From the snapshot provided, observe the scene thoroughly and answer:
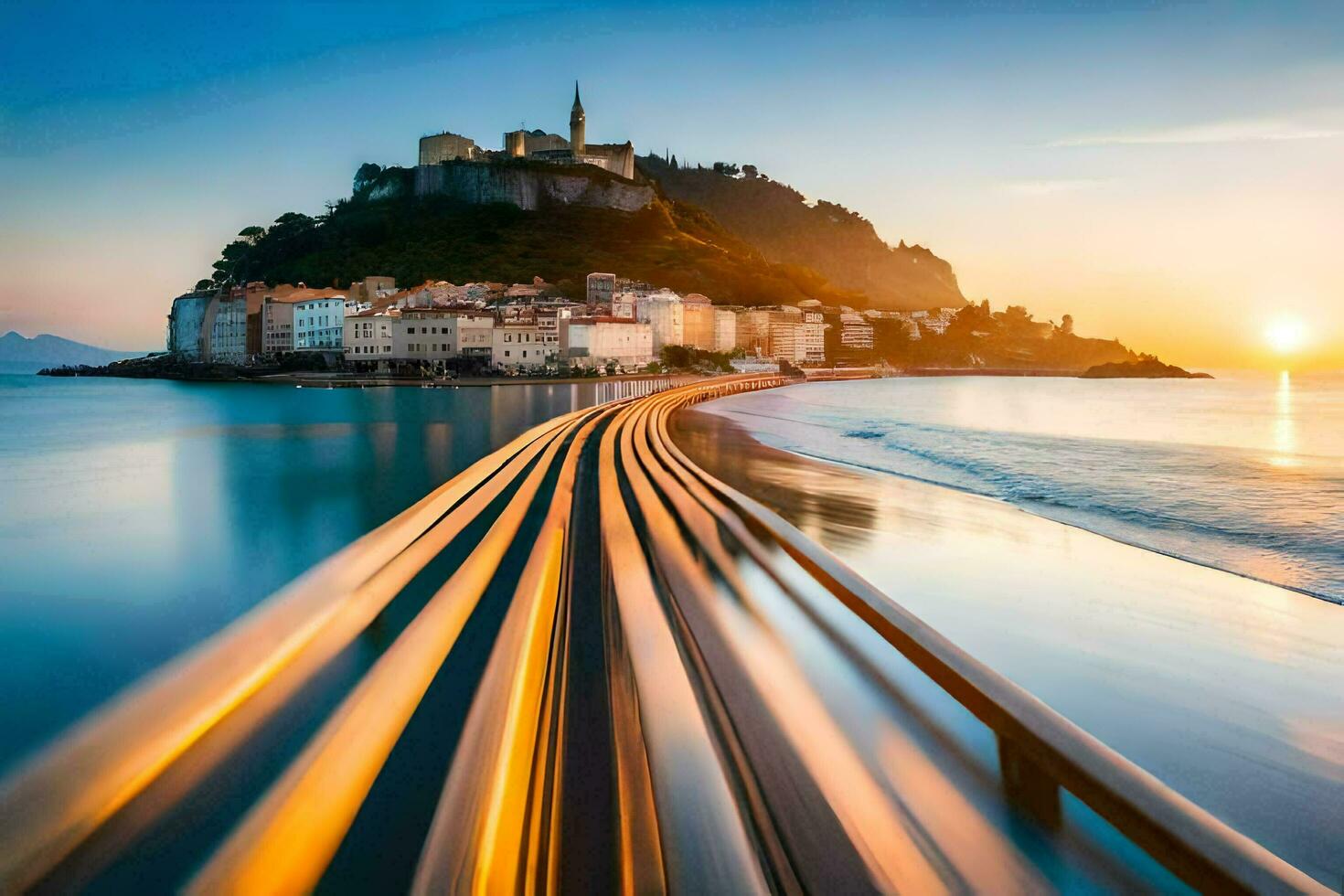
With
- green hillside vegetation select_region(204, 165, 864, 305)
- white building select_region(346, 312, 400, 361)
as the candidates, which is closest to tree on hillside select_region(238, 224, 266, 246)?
green hillside vegetation select_region(204, 165, 864, 305)

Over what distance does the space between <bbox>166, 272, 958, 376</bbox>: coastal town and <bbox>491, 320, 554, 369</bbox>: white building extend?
0.07 metres

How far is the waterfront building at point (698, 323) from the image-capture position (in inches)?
2997

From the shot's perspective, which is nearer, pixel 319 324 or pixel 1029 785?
pixel 1029 785

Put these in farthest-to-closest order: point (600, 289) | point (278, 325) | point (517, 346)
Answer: point (600, 289)
point (278, 325)
point (517, 346)

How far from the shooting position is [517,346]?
195 feet

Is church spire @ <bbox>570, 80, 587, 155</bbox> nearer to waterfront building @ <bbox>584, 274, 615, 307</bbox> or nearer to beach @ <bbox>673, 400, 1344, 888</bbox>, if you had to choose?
waterfront building @ <bbox>584, 274, 615, 307</bbox>

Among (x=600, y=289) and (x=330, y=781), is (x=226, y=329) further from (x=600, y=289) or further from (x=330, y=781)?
(x=330, y=781)

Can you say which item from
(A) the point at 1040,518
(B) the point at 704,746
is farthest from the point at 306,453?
(B) the point at 704,746

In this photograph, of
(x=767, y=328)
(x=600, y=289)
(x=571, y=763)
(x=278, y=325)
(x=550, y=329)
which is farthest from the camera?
(x=767, y=328)

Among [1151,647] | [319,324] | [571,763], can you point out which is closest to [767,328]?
[319,324]

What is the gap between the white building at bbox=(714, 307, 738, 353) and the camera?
8200 cm

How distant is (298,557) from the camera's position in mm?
4125

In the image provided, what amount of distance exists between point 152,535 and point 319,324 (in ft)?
222

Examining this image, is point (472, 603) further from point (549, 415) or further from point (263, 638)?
point (549, 415)
